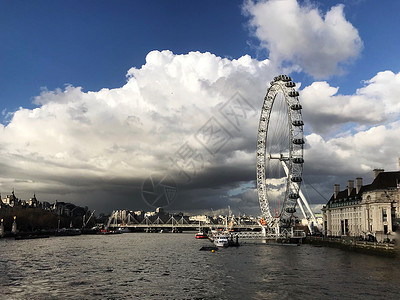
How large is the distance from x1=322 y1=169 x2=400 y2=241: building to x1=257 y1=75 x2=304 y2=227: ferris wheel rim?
1287 centimetres

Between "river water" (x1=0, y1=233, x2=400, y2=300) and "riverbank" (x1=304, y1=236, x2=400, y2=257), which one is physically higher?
"riverbank" (x1=304, y1=236, x2=400, y2=257)

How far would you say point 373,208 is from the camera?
7412 centimetres

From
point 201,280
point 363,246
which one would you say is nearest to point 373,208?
point 363,246

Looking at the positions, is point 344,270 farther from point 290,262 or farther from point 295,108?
point 295,108

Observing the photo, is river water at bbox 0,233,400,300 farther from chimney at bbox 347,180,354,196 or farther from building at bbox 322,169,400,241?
chimney at bbox 347,180,354,196

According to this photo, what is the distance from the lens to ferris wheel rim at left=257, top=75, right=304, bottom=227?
260 ft

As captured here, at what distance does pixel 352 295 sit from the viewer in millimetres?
28703

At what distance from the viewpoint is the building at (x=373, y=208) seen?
71312mm

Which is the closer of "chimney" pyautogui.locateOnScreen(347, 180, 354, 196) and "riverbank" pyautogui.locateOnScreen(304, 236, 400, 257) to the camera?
"riverbank" pyautogui.locateOnScreen(304, 236, 400, 257)

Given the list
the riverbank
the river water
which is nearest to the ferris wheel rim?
the riverbank

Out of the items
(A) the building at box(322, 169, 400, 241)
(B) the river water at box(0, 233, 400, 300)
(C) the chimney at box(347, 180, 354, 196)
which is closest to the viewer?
(B) the river water at box(0, 233, 400, 300)

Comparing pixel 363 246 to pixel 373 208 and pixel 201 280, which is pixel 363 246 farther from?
pixel 201 280

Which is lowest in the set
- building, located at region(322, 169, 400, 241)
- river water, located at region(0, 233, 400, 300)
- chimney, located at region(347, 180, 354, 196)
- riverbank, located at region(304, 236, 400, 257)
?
river water, located at region(0, 233, 400, 300)

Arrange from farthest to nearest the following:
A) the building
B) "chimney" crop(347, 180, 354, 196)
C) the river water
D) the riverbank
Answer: "chimney" crop(347, 180, 354, 196) → the building → the riverbank → the river water
